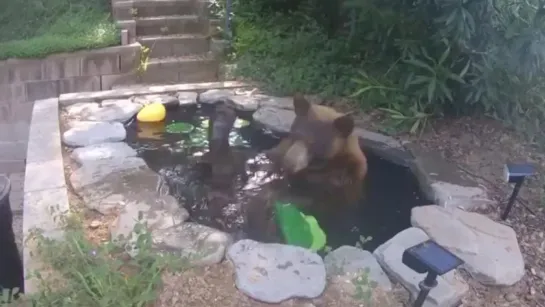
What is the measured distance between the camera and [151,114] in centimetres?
426

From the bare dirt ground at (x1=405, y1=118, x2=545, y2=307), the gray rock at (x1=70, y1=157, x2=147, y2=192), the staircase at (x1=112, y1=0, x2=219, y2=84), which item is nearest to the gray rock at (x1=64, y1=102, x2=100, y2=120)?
the gray rock at (x1=70, y1=157, x2=147, y2=192)

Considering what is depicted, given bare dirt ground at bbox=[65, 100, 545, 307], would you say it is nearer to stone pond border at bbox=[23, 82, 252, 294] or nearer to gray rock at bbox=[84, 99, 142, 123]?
stone pond border at bbox=[23, 82, 252, 294]

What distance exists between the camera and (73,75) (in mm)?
6039

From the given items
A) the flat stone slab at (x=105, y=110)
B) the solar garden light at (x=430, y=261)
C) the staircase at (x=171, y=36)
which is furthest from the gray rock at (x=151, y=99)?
the solar garden light at (x=430, y=261)

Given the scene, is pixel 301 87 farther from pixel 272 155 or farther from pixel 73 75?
pixel 73 75

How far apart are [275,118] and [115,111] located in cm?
114

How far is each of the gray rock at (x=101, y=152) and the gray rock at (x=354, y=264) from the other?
1.54m

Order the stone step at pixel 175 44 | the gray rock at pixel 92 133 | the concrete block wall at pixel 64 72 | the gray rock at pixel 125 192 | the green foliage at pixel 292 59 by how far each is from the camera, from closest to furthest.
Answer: the gray rock at pixel 125 192
the gray rock at pixel 92 133
the green foliage at pixel 292 59
the concrete block wall at pixel 64 72
the stone step at pixel 175 44

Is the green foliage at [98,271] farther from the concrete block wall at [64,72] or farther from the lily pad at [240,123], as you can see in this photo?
the concrete block wall at [64,72]

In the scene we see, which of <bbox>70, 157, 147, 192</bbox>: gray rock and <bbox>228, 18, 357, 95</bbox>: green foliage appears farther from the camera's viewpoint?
<bbox>228, 18, 357, 95</bbox>: green foliage

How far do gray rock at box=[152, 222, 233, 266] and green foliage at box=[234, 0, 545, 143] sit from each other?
1862 mm

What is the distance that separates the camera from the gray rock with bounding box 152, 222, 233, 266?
2.70m

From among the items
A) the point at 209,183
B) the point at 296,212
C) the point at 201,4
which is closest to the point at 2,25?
the point at 201,4

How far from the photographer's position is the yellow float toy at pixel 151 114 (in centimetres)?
425
